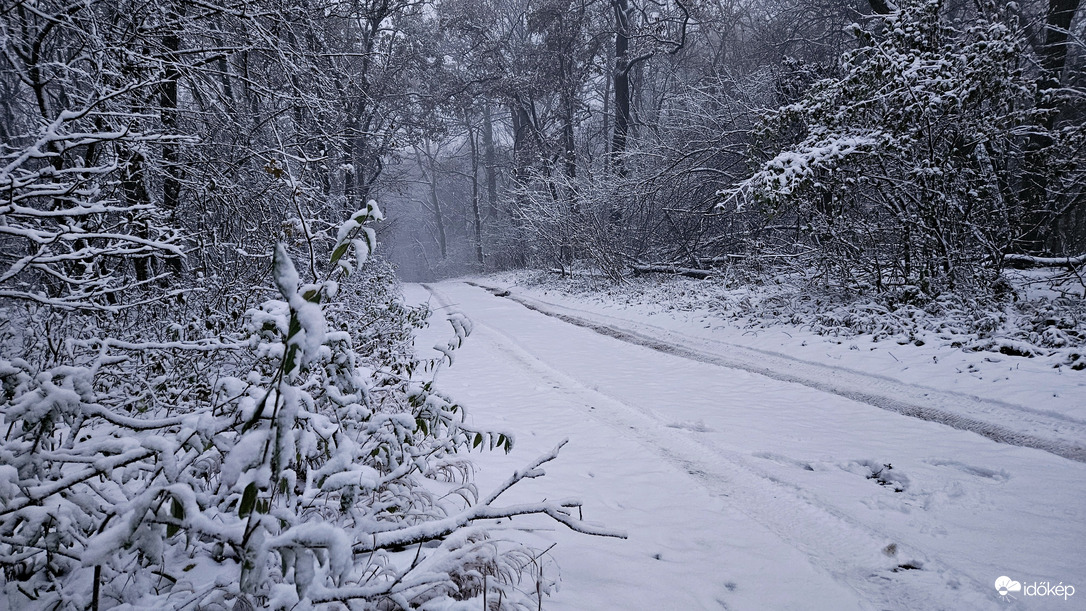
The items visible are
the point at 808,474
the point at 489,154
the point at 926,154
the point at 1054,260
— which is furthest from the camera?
the point at 489,154

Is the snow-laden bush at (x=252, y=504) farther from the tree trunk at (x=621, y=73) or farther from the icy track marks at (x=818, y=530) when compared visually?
the tree trunk at (x=621, y=73)

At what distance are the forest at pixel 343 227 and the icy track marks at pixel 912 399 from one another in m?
2.67

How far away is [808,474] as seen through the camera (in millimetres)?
3260

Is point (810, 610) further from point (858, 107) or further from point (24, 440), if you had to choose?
point (858, 107)

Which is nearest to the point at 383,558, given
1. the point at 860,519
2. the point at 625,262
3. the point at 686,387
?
the point at 860,519

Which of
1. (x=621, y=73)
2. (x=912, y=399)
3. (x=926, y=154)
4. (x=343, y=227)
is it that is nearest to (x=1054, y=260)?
(x=926, y=154)

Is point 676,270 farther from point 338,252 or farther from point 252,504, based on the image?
point 252,504

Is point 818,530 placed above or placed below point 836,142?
below

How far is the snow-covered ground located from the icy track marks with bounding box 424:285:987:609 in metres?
0.01

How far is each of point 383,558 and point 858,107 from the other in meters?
8.68

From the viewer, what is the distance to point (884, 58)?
7.36 metres

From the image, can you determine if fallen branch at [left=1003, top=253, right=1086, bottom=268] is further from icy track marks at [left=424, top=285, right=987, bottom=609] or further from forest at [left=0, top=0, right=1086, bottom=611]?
icy track marks at [left=424, top=285, right=987, bottom=609]

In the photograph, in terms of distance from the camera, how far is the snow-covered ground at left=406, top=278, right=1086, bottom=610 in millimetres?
2227

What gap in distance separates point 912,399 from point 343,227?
4993mm
